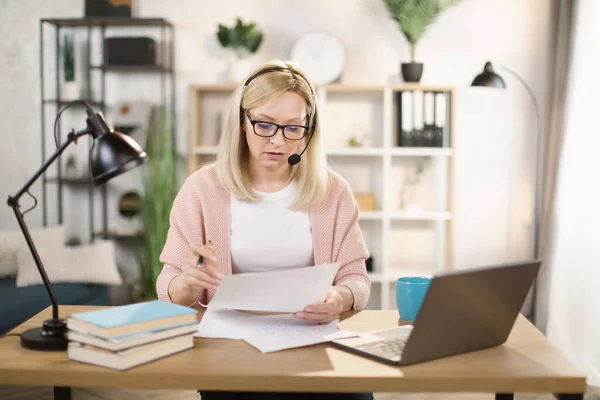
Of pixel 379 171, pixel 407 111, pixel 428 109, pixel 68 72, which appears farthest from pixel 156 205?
pixel 428 109

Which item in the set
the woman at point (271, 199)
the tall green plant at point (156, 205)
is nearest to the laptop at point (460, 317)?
the woman at point (271, 199)

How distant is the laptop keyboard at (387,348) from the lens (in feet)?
3.93

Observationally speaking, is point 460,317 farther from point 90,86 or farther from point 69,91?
point 90,86

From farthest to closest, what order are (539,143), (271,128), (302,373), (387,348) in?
1. (539,143)
2. (271,128)
3. (387,348)
4. (302,373)

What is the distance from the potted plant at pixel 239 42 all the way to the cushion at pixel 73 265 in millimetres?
1371

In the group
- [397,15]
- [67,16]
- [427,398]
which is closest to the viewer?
[427,398]

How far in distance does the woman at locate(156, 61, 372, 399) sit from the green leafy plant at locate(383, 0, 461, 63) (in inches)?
92.9

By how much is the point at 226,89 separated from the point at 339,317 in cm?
284

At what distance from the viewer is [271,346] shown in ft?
4.10

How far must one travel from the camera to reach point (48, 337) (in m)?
1.26

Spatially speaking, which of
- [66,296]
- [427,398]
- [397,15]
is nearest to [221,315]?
[427,398]

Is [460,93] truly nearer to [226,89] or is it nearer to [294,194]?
[226,89]

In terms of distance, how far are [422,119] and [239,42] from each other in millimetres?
1237

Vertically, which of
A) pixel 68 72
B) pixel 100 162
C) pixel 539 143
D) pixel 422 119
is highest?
pixel 68 72
